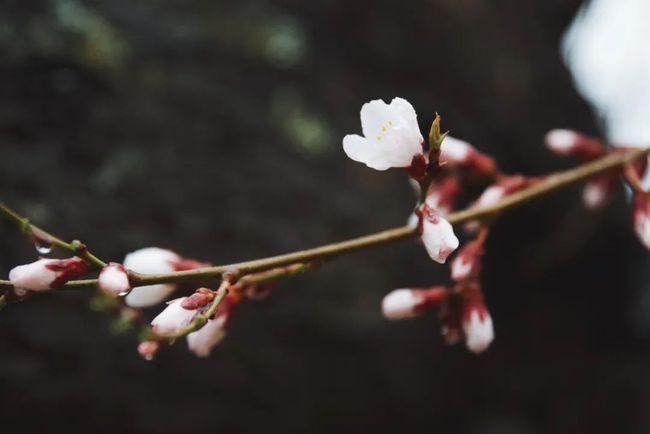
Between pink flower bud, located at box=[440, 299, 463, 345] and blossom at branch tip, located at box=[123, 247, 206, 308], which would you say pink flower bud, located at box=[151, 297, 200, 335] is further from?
pink flower bud, located at box=[440, 299, 463, 345]

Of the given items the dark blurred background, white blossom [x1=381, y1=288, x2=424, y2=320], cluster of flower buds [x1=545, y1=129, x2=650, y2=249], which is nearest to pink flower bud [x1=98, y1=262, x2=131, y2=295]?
white blossom [x1=381, y1=288, x2=424, y2=320]

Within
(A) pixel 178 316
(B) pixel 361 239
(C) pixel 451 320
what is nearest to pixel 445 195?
(C) pixel 451 320

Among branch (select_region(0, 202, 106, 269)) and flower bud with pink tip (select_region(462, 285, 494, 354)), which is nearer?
branch (select_region(0, 202, 106, 269))

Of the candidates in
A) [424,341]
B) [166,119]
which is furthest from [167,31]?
[424,341]

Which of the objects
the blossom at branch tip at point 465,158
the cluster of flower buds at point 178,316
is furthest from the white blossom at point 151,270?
the blossom at branch tip at point 465,158

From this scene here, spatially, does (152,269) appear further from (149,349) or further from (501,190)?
(501,190)
